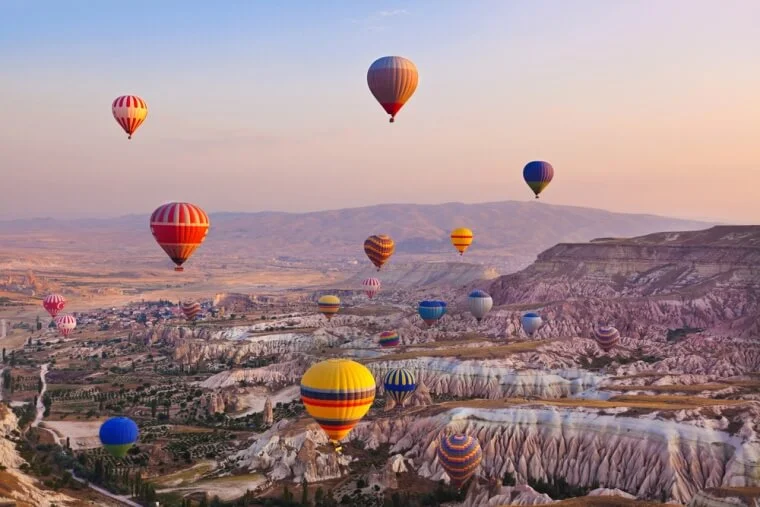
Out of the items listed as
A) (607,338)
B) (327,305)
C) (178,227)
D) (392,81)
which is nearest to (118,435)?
(178,227)

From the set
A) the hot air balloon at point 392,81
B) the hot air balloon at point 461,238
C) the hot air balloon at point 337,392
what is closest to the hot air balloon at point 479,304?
the hot air balloon at point 461,238

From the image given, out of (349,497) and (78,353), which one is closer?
(349,497)

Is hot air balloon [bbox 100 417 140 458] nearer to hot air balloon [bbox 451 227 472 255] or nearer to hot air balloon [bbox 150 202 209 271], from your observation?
hot air balloon [bbox 150 202 209 271]

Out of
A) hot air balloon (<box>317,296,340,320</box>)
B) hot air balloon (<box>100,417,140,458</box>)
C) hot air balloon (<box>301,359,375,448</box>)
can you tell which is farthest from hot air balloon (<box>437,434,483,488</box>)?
hot air balloon (<box>317,296,340,320</box>)

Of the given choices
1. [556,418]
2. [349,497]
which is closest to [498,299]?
[556,418]

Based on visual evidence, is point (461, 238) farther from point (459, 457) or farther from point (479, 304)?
point (459, 457)

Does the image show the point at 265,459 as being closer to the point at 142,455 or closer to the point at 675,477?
the point at 142,455
